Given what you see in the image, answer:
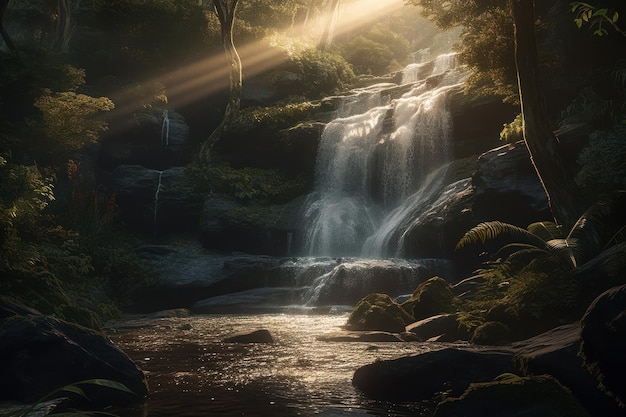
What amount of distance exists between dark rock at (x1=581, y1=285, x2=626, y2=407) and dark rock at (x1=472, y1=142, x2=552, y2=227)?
454 inches

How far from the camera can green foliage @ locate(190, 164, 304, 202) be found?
2669 cm

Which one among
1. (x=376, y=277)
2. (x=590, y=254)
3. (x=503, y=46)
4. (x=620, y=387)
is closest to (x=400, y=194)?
(x=376, y=277)

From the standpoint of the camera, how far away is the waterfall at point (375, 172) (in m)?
24.0

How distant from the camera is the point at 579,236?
1102 centimetres

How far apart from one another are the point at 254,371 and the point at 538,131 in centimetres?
792

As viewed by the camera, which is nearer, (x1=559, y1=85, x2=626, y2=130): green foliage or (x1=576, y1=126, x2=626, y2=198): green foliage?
(x1=576, y1=126, x2=626, y2=198): green foliage

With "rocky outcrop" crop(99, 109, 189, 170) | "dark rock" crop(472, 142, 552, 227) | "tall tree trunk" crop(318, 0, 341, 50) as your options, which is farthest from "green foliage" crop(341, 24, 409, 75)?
"dark rock" crop(472, 142, 552, 227)

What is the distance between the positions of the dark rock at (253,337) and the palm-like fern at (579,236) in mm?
3822

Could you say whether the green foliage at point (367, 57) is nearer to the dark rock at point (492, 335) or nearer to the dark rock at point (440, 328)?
the dark rock at point (440, 328)

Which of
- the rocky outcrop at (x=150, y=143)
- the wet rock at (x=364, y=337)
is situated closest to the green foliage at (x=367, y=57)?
the rocky outcrop at (x=150, y=143)

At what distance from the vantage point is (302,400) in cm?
641

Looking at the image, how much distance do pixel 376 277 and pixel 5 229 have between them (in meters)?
10.8

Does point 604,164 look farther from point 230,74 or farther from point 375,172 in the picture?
point 230,74

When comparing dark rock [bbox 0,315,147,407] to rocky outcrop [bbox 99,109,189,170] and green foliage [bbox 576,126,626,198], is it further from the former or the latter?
rocky outcrop [bbox 99,109,189,170]
